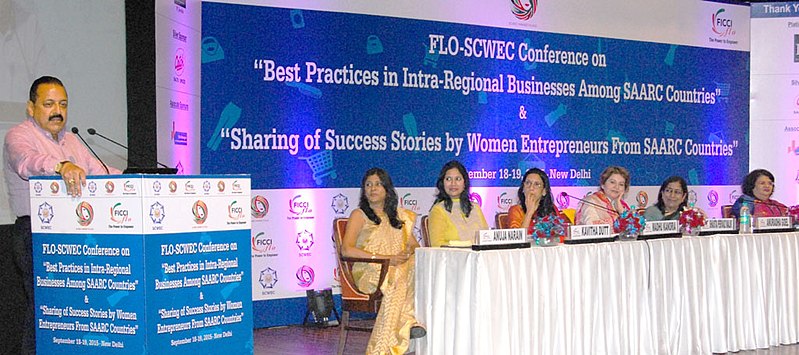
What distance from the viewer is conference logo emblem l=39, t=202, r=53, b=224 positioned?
2910 millimetres

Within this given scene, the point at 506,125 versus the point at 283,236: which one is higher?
the point at 506,125

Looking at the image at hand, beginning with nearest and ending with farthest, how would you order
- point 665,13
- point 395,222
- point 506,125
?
point 395,222, point 506,125, point 665,13

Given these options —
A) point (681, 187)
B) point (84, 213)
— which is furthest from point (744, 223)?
point (84, 213)

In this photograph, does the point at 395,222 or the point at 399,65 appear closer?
the point at 395,222

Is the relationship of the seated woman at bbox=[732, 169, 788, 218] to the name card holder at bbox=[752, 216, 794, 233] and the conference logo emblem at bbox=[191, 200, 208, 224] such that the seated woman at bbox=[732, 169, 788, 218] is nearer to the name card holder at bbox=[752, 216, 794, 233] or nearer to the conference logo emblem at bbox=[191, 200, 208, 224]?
the name card holder at bbox=[752, 216, 794, 233]

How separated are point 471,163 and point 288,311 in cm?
184

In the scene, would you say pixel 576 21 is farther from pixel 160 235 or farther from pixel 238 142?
pixel 160 235

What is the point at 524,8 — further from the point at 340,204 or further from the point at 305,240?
the point at 305,240

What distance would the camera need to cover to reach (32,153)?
3047 mm

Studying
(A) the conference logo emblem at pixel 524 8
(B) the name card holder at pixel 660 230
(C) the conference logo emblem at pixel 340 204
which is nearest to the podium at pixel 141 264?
(B) the name card holder at pixel 660 230

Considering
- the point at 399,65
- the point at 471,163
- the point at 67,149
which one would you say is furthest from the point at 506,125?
the point at 67,149

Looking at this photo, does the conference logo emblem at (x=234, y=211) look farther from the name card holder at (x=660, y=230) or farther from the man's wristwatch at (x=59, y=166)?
the name card holder at (x=660, y=230)

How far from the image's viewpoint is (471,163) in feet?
23.6

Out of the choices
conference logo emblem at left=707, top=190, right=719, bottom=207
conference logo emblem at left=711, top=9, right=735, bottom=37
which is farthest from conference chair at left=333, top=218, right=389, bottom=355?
conference logo emblem at left=711, top=9, right=735, bottom=37
